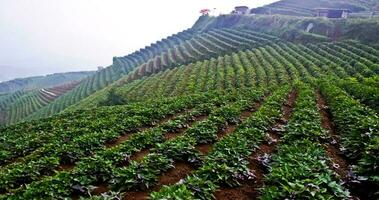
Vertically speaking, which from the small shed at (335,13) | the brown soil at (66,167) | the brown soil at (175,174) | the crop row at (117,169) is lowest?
the brown soil at (66,167)

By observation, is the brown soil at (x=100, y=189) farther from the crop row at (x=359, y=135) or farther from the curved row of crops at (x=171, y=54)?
the curved row of crops at (x=171, y=54)

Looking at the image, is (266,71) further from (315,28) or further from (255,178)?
(255,178)

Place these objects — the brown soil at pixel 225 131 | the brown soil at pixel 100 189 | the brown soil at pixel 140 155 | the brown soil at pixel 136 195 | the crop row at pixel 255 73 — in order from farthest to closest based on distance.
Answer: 1. the crop row at pixel 255 73
2. the brown soil at pixel 225 131
3. the brown soil at pixel 140 155
4. the brown soil at pixel 100 189
5. the brown soil at pixel 136 195

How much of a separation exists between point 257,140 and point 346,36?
67860mm

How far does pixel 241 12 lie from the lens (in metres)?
151

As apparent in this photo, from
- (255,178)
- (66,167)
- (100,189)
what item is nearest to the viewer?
(100,189)

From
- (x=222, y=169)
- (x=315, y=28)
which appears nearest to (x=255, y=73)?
(x=315, y=28)

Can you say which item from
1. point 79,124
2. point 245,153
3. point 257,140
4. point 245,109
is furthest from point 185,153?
point 79,124

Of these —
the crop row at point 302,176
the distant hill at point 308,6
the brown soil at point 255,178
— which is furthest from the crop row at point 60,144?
the distant hill at point 308,6

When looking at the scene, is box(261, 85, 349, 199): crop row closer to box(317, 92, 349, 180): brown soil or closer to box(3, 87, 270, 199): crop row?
box(317, 92, 349, 180): brown soil

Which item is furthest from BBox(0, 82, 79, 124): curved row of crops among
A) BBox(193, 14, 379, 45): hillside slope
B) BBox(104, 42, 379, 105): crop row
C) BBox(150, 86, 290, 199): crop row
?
BBox(150, 86, 290, 199): crop row

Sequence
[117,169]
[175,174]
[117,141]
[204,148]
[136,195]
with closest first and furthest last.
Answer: [136,195]
[117,169]
[175,174]
[204,148]
[117,141]

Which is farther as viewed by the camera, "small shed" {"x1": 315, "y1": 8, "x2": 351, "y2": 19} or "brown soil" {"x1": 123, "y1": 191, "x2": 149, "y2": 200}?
"small shed" {"x1": 315, "y1": 8, "x2": 351, "y2": 19}

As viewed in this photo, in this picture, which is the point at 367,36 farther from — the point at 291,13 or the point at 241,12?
the point at 241,12
